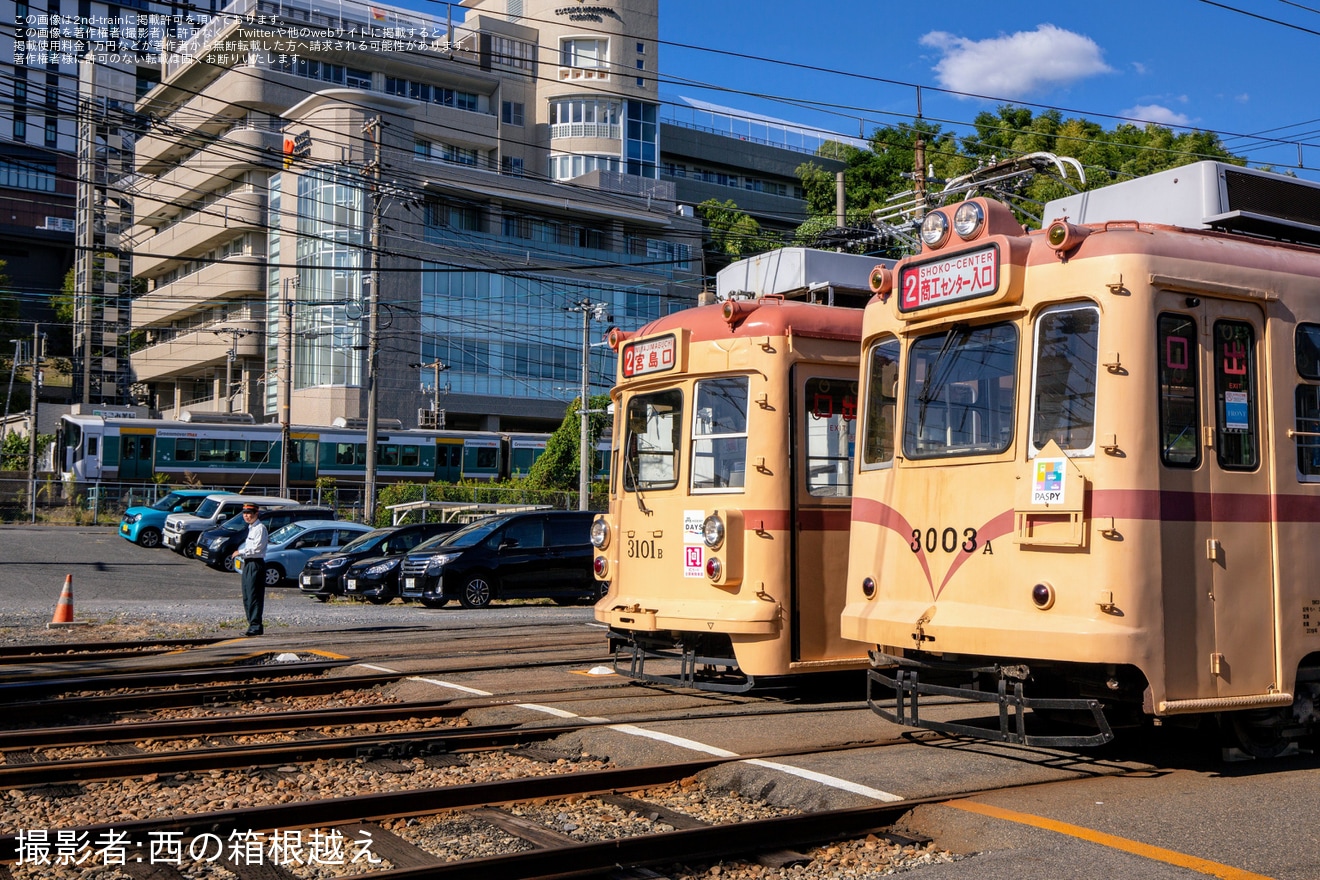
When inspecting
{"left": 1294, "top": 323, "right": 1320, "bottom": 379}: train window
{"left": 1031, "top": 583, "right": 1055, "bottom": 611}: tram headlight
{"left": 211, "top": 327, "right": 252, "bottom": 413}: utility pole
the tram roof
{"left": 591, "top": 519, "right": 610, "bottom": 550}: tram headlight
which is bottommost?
{"left": 1031, "top": 583, "right": 1055, "bottom": 611}: tram headlight

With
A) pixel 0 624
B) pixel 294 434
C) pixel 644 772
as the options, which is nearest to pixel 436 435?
pixel 294 434

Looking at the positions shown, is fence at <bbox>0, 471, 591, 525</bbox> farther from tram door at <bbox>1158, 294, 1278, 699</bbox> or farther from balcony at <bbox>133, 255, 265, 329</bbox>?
tram door at <bbox>1158, 294, 1278, 699</bbox>

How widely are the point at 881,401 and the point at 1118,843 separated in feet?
12.3

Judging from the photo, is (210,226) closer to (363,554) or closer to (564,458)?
(564,458)

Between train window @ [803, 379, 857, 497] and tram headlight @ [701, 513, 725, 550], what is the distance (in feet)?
2.71

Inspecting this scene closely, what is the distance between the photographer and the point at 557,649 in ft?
47.9

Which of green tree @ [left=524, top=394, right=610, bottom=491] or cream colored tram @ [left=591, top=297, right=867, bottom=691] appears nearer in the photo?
cream colored tram @ [left=591, top=297, right=867, bottom=691]

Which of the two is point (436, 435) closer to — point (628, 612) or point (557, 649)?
point (557, 649)

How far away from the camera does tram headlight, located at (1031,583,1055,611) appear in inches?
290

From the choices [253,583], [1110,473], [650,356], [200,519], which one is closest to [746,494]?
[650,356]

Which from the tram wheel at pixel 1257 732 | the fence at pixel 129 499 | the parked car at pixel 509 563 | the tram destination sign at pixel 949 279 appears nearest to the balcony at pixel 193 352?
the fence at pixel 129 499

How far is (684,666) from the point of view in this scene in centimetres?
1041

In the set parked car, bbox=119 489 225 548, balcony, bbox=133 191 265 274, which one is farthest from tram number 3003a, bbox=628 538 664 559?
balcony, bbox=133 191 265 274

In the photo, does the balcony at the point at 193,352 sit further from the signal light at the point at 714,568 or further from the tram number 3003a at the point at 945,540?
the tram number 3003a at the point at 945,540
